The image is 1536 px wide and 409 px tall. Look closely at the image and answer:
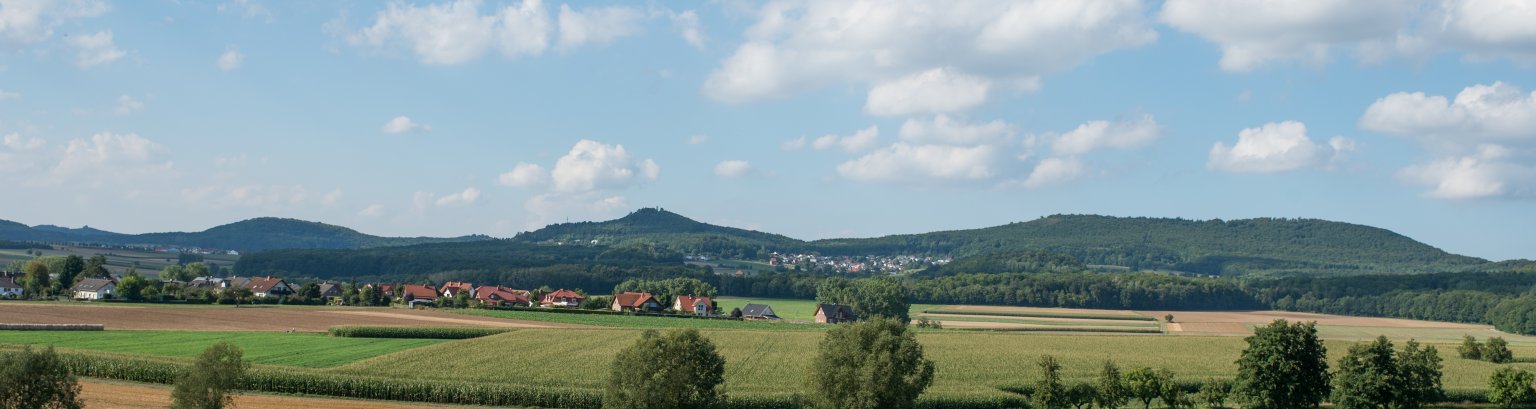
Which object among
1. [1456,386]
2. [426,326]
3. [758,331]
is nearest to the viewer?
[1456,386]

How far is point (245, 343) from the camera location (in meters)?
68.2

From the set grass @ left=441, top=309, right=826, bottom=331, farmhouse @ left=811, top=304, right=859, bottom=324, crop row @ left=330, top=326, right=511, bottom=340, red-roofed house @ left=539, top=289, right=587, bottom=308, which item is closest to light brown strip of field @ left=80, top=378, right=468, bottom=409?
crop row @ left=330, top=326, right=511, bottom=340

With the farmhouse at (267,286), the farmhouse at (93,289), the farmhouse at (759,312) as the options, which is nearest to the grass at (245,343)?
the farmhouse at (93,289)

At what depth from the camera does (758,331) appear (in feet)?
303

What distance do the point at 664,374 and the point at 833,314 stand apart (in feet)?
288

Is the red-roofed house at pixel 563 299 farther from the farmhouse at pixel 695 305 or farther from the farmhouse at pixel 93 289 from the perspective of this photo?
the farmhouse at pixel 93 289

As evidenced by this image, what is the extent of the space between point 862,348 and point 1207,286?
151 meters

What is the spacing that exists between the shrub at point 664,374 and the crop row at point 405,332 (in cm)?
3787

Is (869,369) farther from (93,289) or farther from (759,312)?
(93,289)

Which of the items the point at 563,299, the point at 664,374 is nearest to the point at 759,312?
the point at 563,299

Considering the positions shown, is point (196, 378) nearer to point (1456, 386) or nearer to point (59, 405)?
point (59, 405)

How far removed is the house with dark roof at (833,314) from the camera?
430ft

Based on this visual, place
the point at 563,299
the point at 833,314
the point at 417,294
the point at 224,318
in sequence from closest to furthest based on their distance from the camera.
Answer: the point at 224,318, the point at 833,314, the point at 417,294, the point at 563,299

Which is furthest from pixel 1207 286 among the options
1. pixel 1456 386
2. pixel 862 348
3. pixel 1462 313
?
pixel 862 348
